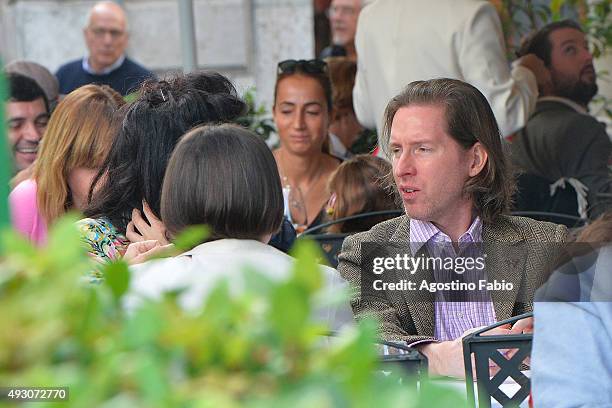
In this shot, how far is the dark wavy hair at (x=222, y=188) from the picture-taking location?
2049 millimetres

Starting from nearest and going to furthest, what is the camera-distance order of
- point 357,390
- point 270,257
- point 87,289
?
point 357,390, point 87,289, point 270,257

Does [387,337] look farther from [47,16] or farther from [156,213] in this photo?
[47,16]

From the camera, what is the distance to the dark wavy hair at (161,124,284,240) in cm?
205

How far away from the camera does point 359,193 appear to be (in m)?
3.67

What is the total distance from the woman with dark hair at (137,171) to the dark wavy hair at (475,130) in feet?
1.99

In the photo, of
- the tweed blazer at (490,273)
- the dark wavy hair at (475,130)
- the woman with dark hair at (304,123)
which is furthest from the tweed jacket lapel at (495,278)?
the woman with dark hair at (304,123)

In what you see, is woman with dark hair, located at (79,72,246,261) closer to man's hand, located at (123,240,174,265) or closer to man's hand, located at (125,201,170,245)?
man's hand, located at (125,201,170,245)

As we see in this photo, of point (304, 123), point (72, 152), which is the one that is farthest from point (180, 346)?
point (304, 123)

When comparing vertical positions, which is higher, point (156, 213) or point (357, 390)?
point (357, 390)

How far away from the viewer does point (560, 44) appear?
559 cm

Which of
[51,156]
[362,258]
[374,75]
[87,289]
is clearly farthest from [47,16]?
[87,289]

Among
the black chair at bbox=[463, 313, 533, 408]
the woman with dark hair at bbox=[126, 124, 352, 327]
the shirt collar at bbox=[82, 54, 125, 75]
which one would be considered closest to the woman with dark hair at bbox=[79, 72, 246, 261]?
the woman with dark hair at bbox=[126, 124, 352, 327]

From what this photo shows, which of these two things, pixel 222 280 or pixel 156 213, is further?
pixel 156 213

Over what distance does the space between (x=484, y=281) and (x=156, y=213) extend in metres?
0.86
